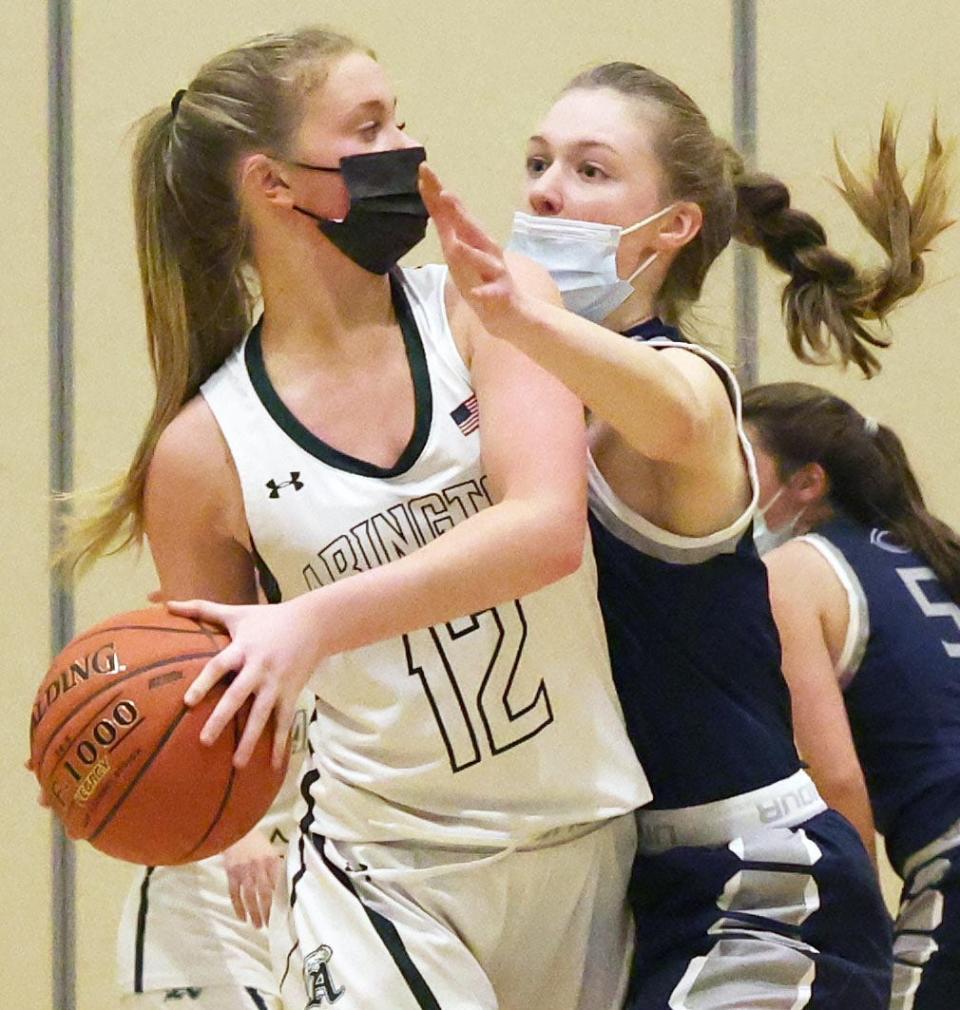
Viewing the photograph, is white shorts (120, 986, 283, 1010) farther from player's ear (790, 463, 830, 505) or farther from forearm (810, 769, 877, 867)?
player's ear (790, 463, 830, 505)

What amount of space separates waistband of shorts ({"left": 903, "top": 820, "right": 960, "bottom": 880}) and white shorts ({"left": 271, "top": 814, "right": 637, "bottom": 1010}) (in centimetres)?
91

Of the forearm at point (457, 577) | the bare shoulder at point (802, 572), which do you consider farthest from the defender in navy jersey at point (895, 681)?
the forearm at point (457, 577)

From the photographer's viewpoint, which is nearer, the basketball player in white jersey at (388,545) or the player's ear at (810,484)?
the basketball player in white jersey at (388,545)

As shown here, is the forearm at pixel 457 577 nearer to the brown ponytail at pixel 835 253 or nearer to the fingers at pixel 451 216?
the fingers at pixel 451 216

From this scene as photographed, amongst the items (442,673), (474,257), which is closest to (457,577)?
(442,673)

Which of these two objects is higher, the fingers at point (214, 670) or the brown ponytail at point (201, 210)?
the brown ponytail at point (201, 210)

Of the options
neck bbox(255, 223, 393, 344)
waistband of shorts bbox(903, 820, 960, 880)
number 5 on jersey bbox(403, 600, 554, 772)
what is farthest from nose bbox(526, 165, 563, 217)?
waistband of shorts bbox(903, 820, 960, 880)

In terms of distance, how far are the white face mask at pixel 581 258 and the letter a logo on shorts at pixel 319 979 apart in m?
0.88

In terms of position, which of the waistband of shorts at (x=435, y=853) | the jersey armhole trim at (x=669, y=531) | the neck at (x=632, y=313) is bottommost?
the waistband of shorts at (x=435, y=853)

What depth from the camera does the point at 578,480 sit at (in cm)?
194

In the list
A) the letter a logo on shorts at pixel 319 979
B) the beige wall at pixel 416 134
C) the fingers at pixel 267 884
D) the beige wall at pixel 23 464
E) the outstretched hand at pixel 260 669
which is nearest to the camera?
the outstretched hand at pixel 260 669

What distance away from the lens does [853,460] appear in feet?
10.2

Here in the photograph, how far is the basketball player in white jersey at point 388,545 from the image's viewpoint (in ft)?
6.40

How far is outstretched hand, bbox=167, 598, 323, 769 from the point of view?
5.75 feet
